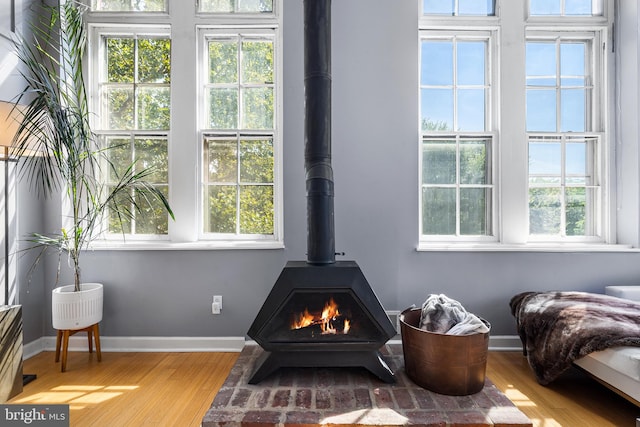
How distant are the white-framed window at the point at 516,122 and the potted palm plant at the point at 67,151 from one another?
7.68ft

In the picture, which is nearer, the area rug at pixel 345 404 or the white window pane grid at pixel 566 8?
the area rug at pixel 345 404

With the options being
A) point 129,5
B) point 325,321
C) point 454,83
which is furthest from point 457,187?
point 129,5

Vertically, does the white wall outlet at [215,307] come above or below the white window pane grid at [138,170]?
below

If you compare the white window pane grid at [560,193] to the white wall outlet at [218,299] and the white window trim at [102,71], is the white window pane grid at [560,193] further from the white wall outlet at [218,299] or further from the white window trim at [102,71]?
the white window trim at [102,71]

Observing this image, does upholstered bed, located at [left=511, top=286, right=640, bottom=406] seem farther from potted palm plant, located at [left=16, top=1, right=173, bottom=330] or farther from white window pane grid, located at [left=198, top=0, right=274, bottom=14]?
white window pane grid, located at [left=198, top=0, right=274, bottom=14]

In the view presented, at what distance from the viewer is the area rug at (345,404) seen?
4.88 feet

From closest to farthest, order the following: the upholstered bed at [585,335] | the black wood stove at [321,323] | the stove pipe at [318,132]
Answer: the upholstered bed at [585,335], the black wood stove at [321,323], the stove pipe at [318,132]

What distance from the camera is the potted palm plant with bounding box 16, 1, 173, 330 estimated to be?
2.08 m

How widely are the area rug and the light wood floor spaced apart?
24 centimetres

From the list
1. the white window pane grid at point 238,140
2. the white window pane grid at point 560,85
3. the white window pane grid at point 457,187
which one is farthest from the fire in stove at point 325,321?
the white window pane grid at point 560,85

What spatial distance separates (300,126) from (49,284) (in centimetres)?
236

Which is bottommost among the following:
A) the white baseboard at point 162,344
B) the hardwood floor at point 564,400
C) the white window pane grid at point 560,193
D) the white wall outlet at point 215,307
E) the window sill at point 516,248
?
the hardwood floor at point 564,400

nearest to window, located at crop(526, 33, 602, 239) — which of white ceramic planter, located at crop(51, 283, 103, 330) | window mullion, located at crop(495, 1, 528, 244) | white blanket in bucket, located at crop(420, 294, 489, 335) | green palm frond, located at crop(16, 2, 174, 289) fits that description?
window mullion, located at crop(495, 1, 528, 244)

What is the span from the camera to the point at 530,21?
2609 millimetres
